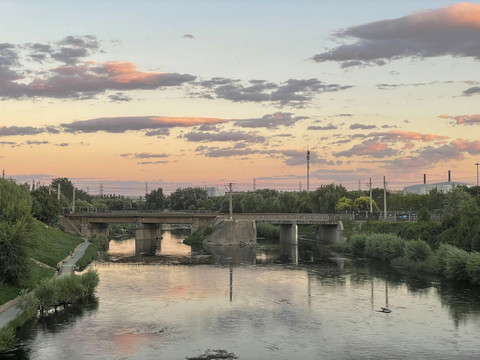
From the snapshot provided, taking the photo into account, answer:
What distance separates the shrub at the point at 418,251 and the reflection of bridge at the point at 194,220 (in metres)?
45.9

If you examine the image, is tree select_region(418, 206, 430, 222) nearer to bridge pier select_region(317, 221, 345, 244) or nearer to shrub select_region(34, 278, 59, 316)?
bridge pier select_region(317, 221, 345, 244)

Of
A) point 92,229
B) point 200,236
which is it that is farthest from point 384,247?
point 92,229

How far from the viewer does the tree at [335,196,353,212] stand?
159875mm

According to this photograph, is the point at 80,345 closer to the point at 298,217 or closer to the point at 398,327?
the point at 398,327

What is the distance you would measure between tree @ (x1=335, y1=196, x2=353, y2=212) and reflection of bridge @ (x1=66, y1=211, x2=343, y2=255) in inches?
667

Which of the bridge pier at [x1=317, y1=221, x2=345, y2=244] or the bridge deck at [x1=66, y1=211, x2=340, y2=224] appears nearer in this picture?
the bridge pier at [x1=317, y1=221, x2=345, y2=244]

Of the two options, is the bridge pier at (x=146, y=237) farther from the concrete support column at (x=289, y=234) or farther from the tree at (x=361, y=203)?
the tree at (x=361, y=203)

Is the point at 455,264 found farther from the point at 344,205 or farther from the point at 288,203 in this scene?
the point at 288,203

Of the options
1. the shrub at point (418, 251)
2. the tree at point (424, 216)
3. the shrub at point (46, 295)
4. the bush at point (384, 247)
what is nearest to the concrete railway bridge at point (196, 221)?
the bush at point (384, 247)

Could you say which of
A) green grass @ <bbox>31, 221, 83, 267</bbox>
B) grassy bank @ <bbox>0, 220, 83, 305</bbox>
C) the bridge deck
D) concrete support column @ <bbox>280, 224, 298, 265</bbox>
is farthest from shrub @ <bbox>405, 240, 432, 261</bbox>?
green grass @ <bbox>31, 221, 83, 267</bbox>

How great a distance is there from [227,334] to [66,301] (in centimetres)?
1849

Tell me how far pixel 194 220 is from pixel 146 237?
54.7ft

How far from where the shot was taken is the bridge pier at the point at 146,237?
12670 cm

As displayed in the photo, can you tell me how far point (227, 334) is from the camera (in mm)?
42969
